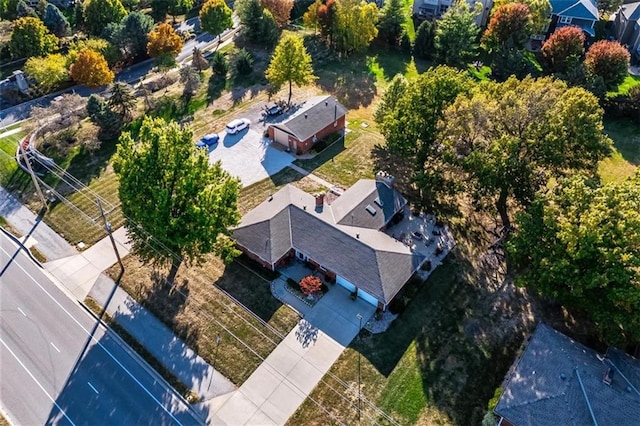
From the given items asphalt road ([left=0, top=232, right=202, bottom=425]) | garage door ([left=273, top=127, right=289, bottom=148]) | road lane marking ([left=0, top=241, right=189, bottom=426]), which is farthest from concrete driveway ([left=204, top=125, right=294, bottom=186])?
asphalt road ([left=0, top=232, right=202, bottom=425])

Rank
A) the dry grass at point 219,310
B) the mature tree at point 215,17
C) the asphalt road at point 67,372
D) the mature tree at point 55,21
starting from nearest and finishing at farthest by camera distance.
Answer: the asphalt road at point 67,372 < the dry grass at point 219,310 < the mature tree at point 55,21 < the mature tree at point 215,17

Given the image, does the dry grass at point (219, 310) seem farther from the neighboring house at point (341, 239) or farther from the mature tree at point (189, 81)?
the mature tree at point (189, 81)

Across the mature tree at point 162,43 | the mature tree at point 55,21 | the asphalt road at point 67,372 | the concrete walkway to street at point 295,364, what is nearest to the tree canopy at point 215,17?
the mature tree at point 162,43

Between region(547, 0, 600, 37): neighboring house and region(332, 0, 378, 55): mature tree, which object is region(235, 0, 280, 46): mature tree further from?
region(547, 0, 600, 37): neighboring house

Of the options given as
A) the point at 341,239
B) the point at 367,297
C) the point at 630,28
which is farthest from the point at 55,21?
the point at 630,28

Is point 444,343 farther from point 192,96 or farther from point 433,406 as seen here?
point 192,96

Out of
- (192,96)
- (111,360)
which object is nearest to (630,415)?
(111,360)

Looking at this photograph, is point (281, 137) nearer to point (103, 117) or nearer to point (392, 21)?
point (103, 117)
